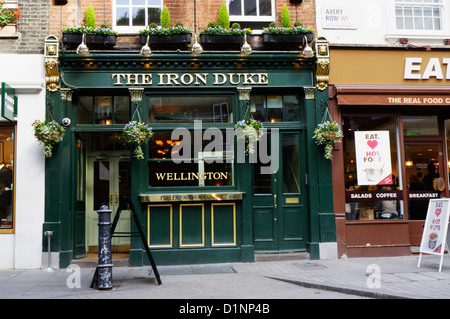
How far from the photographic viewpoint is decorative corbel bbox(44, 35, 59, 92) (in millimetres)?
9391

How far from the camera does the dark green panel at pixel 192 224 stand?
31.6 ft

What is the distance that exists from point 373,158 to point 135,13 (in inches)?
256

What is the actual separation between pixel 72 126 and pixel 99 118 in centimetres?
62

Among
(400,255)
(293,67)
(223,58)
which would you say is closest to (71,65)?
(223,58)

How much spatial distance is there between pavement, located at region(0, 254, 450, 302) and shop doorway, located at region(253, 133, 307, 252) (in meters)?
0.48

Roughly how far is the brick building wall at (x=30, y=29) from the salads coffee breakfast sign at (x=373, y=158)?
24.6 ft

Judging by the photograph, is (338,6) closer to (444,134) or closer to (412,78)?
(412,78)

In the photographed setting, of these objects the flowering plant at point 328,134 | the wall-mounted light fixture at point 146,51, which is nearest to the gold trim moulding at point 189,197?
the flowering plant at point 328,134

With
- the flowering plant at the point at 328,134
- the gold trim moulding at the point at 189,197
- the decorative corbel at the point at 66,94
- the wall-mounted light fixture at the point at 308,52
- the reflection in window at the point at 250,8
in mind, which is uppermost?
the reflection in window at the point at 250,8

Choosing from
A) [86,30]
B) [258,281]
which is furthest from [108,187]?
[258,281]

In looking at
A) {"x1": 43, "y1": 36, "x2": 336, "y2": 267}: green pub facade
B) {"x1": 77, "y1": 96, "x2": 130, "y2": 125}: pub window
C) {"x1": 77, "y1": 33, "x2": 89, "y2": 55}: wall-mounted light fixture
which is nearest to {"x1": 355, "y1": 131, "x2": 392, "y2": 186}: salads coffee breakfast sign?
{"x1": 43, "y1": 36, "x2": 336, "y2": 267}: green pub facade

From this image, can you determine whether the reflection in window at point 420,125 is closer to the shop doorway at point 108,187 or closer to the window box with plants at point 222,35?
the window box with plants at point 222,35
